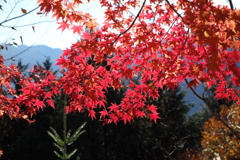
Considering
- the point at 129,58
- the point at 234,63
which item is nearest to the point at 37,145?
the point at 129,58

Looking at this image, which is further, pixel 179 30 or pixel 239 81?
pixel 179 30

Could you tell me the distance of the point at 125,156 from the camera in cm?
1490

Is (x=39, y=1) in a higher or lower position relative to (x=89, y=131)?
lower

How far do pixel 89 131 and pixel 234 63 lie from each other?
1219 centimetres

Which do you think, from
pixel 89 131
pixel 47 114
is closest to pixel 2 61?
pixel 89 131

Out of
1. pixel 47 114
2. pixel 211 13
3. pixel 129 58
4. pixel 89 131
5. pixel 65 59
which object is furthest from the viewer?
pixel 47 114

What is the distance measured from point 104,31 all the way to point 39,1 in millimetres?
1087

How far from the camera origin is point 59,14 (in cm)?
313

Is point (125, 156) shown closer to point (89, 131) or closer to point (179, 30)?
point (89, 131)

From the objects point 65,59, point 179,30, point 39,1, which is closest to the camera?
point 39,1

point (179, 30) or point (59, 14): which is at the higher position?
point (179, 30)

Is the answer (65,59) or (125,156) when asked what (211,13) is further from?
(125,156)

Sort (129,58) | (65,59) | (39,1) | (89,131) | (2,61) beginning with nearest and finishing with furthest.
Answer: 1. (39,1)
2. (65,59)
3. (129,58)
4. (2,61)
5. (89,131)

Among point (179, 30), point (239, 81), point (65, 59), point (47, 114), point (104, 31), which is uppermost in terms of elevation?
point (47, 114)
